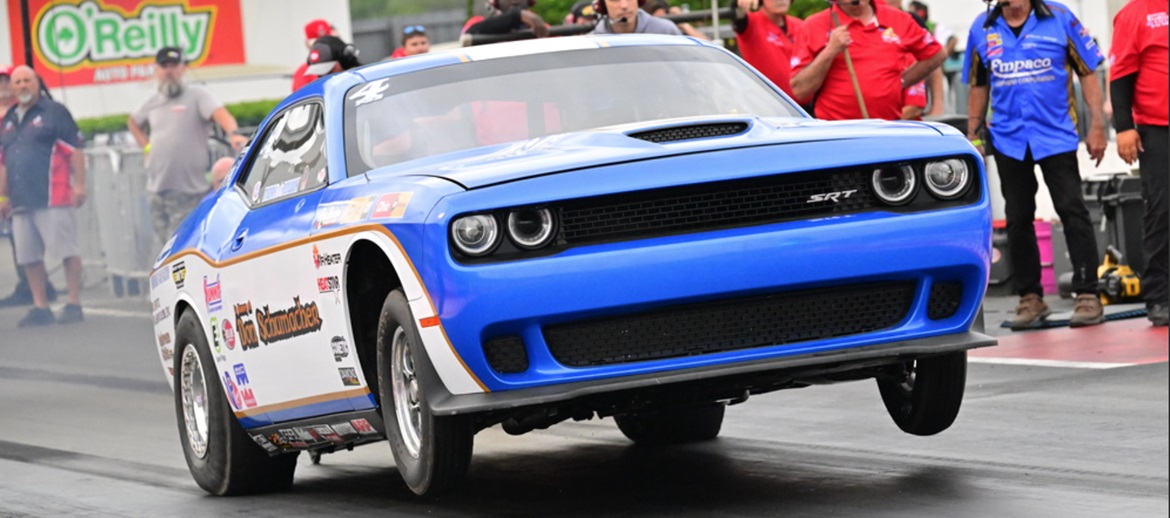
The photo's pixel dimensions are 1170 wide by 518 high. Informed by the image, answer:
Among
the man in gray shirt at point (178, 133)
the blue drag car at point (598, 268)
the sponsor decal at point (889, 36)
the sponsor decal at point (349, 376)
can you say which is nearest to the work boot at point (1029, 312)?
the sponsor decal at point (889, 36)

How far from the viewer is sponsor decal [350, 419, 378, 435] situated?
6918 millimetres

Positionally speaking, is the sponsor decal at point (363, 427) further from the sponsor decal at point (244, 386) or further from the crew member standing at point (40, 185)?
the crew member standing at point (40, 185)

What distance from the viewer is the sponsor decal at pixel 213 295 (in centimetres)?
786

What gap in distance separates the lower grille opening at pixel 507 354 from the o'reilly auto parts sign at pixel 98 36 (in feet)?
47.3

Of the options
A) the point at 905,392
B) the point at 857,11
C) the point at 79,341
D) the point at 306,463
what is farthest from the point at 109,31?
the point at 905,392

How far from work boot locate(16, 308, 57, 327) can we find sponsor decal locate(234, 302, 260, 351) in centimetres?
1070

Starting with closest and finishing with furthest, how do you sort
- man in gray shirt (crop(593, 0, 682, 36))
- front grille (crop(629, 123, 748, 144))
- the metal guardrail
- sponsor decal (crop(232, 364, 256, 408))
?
front grille (crop(629, 123, 748, 144))
sponsor decal (crop(232, 364, 256, 408))
man in gray shirt (crop(593, 0, 682, 36))
the metal guardrail

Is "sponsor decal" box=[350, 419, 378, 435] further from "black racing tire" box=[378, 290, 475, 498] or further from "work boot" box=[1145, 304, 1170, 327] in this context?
"work boot" box=[1145, 304, 1170, 327]

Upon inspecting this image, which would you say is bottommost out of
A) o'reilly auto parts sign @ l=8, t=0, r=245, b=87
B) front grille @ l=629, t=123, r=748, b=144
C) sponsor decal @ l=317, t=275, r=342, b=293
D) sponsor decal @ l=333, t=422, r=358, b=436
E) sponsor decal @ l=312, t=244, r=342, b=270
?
o'reilly auto parts sign @ l=8, t=0, r=245, b=87

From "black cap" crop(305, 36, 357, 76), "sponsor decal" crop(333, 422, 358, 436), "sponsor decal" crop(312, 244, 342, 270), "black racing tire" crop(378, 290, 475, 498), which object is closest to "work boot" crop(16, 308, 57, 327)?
"black cap" crop(305, 36, 357, 76)

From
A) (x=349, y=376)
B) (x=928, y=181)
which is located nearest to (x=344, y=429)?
(x=349, y=376)

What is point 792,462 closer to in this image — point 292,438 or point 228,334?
point 292,438

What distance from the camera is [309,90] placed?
7.93 meters

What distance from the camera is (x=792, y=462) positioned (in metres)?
7.70
